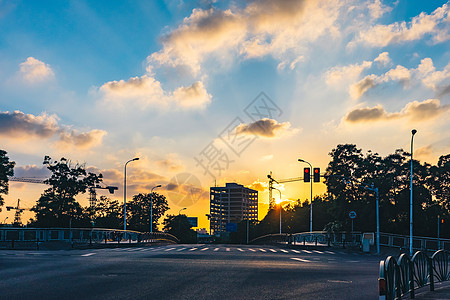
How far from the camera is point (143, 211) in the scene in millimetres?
129000

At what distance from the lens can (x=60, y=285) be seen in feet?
36.0

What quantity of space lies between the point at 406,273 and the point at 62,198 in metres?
68.6

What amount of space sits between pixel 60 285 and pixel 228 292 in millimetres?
4158

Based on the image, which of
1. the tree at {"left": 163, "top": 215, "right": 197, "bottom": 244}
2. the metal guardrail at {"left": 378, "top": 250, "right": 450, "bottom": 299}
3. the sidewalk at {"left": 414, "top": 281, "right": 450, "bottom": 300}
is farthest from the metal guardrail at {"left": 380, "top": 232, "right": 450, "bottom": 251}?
the tree at {"left": 163, "top": 215, "right": 197, "bottom": 244}

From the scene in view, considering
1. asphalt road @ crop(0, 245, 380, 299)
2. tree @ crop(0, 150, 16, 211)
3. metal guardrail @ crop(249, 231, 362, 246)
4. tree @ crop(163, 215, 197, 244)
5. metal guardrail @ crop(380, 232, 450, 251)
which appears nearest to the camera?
asphalt road @ crop(0, 245, 380, 299)

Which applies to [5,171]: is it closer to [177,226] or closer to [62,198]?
[62,198]

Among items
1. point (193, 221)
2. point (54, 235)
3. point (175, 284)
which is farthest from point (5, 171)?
point (193, 221)

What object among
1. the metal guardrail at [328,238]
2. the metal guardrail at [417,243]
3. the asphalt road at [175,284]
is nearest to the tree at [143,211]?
the metal guardrail at [328,238]

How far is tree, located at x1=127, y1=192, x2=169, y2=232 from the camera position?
126 meters

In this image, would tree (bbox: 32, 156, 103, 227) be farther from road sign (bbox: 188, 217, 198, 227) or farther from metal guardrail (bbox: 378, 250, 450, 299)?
road sign (bbox: 188, 217, 198, 227)

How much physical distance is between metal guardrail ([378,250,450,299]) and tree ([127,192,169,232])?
116m

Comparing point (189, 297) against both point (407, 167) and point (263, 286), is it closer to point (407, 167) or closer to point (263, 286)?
point (263, 286)

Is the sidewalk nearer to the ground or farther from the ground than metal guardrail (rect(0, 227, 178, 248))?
farther from the ground

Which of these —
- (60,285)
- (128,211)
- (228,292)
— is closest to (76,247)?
(60,285)
